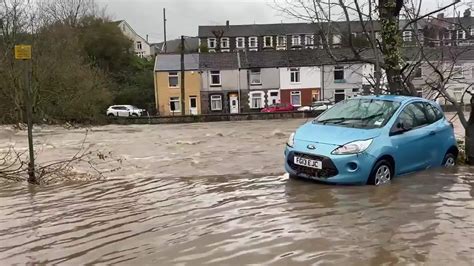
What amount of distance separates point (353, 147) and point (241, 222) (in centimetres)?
232

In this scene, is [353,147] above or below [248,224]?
above

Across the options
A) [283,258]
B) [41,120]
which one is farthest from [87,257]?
[41,120]

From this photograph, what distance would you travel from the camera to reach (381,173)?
24.0ft

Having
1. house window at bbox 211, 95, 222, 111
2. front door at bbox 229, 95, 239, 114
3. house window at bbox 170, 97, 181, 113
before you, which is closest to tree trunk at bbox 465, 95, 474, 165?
front door at bbox 229, 95, 239, 114

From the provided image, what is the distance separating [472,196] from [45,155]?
501 inches

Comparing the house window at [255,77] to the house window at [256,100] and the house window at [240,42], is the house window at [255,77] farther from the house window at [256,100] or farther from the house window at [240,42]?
the house window at [240,42]

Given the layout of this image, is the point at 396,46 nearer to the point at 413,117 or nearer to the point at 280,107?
the point at 413,117

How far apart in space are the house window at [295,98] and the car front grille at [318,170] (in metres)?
43.3

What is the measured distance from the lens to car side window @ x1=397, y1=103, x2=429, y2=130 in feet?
25.6

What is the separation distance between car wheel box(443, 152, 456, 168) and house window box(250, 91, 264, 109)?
41512mm

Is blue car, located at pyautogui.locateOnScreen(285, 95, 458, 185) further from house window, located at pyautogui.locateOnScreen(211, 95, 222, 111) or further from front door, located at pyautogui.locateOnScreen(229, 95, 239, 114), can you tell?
house window, located at pyautogui.locateOnScreen(211, 95, 222, 111)

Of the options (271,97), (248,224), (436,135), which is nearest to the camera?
(248,224)

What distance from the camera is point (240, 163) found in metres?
12.5

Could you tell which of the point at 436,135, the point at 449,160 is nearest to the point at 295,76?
the point at 449,160
